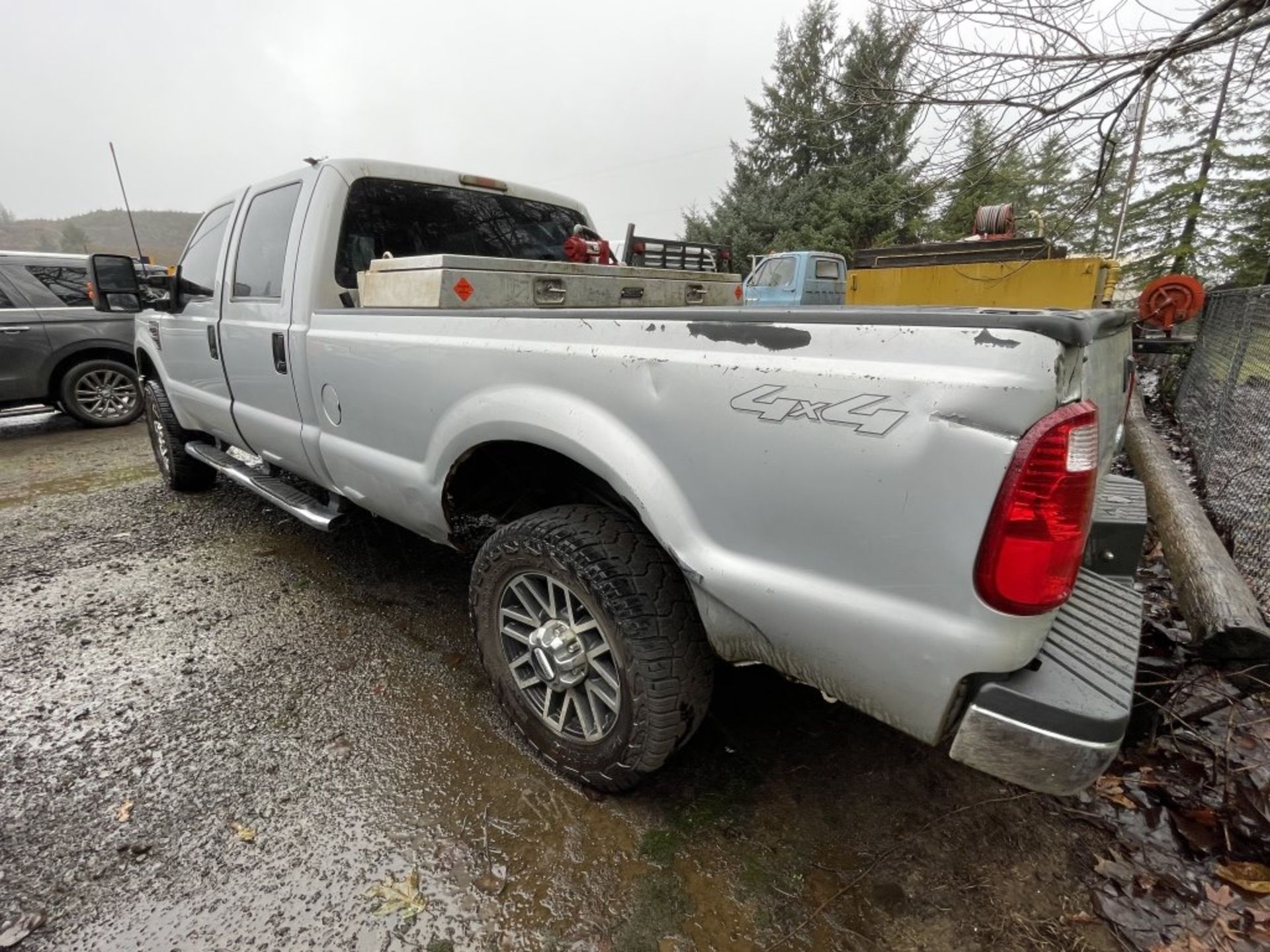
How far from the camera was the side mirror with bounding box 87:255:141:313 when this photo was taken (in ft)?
11.8

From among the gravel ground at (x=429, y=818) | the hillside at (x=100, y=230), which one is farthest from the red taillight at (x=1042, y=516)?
the hillside at (x=100, y=230)

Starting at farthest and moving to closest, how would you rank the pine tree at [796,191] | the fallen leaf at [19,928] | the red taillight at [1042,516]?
the pine tree at [796,191], the fallen leaf at [19,928], the red taillight at [1042,516]

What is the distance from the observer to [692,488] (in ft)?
4.99

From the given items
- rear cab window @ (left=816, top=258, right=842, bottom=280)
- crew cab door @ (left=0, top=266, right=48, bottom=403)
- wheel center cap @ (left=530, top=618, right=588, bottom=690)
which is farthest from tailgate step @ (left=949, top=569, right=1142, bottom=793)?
rear cab window @ (left=816, top=258, right=842, bottom=280)

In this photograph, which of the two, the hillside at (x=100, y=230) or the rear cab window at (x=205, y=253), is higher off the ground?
the hillside at (x=100, y=230)

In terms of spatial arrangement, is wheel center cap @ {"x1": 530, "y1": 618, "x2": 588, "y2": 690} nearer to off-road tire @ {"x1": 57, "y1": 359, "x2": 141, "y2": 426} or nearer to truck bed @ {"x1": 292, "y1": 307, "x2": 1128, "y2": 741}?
truck bed @ {"x1": 292, "y1": 307, "x2": 1128, "y2": 741}

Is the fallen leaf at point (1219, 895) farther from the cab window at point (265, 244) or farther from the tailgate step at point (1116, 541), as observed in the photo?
the cab window at point (265, 244)

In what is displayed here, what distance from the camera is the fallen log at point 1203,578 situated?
7.19 feet

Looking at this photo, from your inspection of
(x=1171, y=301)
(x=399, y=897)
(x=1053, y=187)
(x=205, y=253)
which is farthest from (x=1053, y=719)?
(x=1171, y=301)

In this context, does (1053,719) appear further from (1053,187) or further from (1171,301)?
(1171,301)

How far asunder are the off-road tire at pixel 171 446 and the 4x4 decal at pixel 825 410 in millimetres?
4635

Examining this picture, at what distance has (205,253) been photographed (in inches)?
A: 148

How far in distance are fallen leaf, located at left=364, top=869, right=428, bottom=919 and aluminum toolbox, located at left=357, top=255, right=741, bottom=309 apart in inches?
71.4

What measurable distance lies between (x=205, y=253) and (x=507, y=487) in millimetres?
2807
